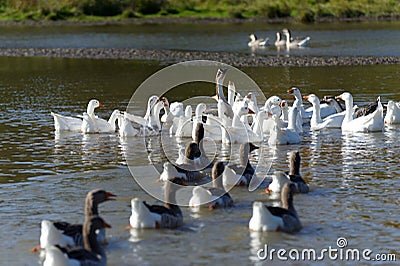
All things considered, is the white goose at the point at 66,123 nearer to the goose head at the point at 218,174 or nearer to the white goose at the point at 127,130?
the white goose at the point at 127,130

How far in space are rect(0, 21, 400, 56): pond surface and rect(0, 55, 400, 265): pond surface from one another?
17559 millimetres

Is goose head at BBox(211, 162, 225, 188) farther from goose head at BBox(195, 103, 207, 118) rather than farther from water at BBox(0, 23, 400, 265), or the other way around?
goose head at BBox(195, 103, 207, 118)

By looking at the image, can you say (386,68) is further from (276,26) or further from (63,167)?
(276,26)

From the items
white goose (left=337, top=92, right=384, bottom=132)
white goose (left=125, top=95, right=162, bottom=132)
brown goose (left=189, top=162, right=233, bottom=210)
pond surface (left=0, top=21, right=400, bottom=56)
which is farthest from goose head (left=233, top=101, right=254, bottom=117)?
pond surface (left=0, top=21, right=400, bottom=56)

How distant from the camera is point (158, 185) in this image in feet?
45.5

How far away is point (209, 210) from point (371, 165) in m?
4.09

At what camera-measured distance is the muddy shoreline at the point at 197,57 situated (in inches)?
1371

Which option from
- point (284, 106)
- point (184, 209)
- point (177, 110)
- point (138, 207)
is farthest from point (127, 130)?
point (138, 207)

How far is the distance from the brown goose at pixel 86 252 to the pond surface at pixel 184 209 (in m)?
0.47

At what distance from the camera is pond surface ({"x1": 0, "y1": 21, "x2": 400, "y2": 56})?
4238 centimetres

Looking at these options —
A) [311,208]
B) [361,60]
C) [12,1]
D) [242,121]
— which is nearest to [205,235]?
[311,208]

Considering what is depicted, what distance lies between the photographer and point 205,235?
1108cm

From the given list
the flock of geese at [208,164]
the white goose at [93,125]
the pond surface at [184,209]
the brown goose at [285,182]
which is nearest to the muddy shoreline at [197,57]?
the pond surface at [184,209]

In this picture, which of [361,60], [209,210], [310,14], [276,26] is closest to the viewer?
[209,210]
